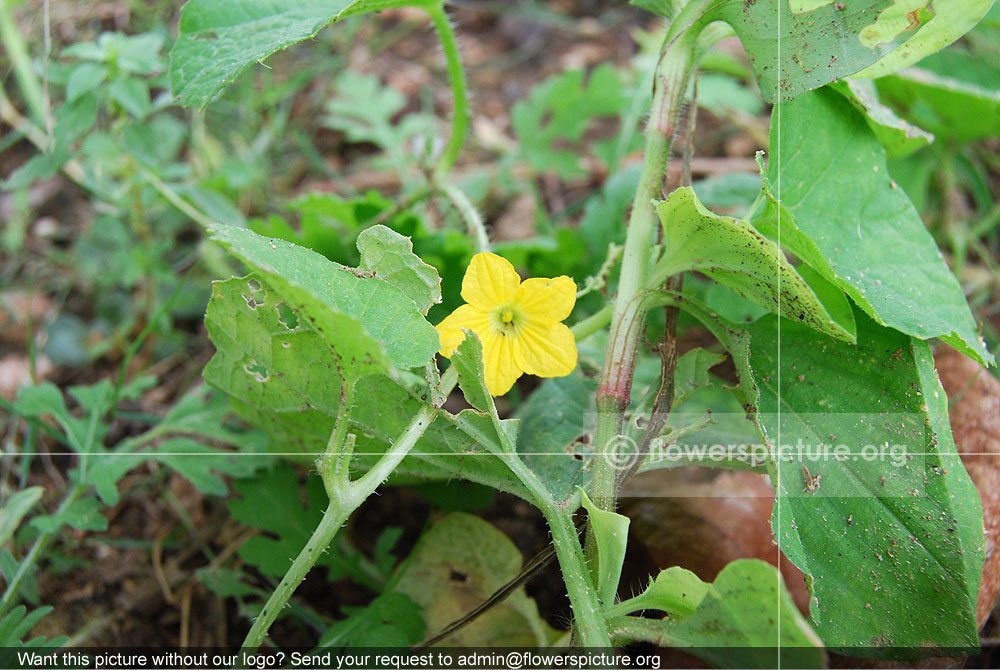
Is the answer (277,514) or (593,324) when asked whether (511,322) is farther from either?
(277,514)

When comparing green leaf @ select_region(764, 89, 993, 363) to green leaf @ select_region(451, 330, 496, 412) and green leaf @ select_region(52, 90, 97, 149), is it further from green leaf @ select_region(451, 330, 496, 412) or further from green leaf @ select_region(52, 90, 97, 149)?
green leaf @ select_region(52, 90, 97, 149)

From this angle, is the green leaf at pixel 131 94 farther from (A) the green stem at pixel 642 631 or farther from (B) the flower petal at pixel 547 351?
(A) the green stem at pixel 642 631

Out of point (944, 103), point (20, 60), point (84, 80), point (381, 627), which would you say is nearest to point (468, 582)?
point (381, 627)

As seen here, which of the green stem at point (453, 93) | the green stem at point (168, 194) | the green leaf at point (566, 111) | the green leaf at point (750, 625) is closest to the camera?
the green leaf at point (750, 625)

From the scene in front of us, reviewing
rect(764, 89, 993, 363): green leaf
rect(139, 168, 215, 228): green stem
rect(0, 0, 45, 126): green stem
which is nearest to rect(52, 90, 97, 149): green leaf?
rect(139, 168, 215, 228): green stem

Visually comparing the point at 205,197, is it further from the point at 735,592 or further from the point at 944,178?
the point at 944,178

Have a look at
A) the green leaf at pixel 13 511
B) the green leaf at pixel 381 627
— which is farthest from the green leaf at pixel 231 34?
the green leaf at pixel 381 627
